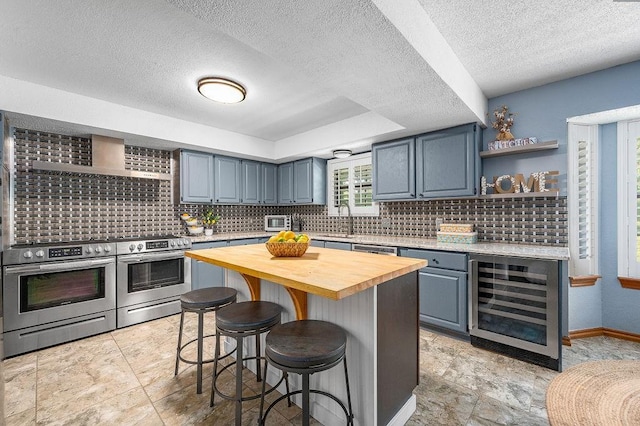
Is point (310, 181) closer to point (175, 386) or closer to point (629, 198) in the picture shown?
point (175, 386)

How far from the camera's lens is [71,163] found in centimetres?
339

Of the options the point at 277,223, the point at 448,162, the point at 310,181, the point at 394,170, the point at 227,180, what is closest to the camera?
the point at 448,162

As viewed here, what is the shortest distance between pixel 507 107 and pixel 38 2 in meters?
3.90

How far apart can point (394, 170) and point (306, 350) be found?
280cm

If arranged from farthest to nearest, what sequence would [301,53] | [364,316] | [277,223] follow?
[277,223] → [301,53] → [364,316]

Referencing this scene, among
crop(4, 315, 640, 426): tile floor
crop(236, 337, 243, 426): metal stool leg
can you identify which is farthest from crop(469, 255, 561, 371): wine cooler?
crop(236, 337, 243, 426): metal stool leg

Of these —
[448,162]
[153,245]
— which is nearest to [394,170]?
[448,162]

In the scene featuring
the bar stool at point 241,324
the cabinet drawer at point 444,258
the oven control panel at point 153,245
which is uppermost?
the oven control panel at point 153,245

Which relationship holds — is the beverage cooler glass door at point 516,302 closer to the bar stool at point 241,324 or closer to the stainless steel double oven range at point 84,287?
the bar stool at point 241,324

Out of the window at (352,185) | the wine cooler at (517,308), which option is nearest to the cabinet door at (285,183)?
the window at (352,185)

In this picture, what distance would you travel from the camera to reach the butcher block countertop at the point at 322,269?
1229 mm

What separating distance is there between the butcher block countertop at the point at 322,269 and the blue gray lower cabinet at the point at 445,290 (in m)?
1.17

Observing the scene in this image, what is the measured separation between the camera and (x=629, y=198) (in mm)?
2682

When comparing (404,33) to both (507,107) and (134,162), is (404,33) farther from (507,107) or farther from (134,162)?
(134,162)
